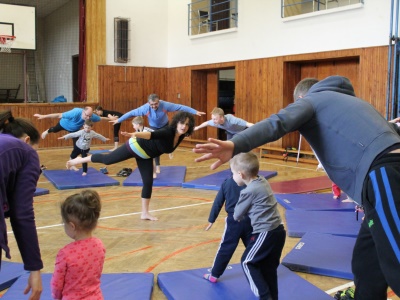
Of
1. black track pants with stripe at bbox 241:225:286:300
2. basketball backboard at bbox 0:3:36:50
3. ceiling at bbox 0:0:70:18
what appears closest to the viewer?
black track pants with stripe at bbox 241:225:286:300

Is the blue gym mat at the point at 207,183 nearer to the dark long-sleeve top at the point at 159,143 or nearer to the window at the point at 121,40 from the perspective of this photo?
the dark long-sleeve top at the point at 159,143

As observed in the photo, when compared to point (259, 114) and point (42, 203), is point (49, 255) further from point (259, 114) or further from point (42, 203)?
point (259, 114)

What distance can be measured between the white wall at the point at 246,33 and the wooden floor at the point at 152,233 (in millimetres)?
4862

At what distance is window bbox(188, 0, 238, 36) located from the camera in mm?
13219

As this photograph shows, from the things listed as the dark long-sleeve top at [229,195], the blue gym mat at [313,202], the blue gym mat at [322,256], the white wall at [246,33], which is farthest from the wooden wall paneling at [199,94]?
the dark long-sleeve top at [229,195]

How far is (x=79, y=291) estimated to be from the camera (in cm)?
212

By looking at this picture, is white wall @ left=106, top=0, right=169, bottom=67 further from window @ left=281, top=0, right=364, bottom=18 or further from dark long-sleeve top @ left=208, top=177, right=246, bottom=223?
dark long-sleeve top @ left=208, top=177, right=246, bottom=223

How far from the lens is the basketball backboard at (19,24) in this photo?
42.0 ft

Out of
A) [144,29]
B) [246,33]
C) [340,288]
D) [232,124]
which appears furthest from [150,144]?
[144,29]

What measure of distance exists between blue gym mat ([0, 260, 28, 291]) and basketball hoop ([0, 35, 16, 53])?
1054 centimetres

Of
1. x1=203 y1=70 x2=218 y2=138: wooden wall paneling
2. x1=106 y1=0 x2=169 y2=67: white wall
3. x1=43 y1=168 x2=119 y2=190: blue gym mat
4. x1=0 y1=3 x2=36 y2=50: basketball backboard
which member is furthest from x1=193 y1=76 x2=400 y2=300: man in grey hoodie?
x1=0 y1=3 x2=36 y2=50: basketball backboard

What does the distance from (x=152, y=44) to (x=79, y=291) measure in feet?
42.3

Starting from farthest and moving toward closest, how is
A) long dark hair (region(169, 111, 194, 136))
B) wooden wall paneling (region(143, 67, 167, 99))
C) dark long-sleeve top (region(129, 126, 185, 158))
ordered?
wooden wall paneling (region(143, 67, 167, 99))
dark long-sleeve top (region(129, 126, 185, 158))
long dark hair (region(169, 111, 194, 136))

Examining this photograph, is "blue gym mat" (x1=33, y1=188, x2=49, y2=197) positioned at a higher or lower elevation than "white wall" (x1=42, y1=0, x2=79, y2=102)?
lower
